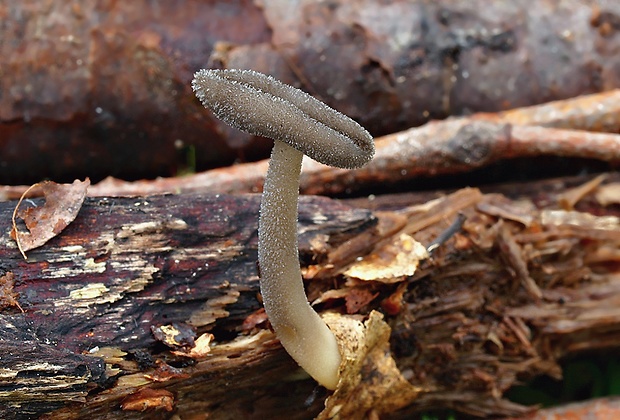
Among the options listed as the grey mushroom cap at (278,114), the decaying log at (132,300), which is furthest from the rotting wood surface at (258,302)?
the grey mushroom cap at (278,114)

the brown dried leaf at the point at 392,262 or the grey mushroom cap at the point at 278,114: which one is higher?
the grey mushroom cap at the point at 278,114

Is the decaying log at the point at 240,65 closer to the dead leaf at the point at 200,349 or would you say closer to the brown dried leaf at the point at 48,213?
the brown dried leaf at the point at 48,213

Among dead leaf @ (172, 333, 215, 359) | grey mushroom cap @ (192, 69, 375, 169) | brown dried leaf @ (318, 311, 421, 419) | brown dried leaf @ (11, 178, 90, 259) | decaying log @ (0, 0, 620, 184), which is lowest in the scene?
brown dried leaf @ (318, 311, 421, 419)

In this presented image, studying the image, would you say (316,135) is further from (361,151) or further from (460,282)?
(460,282)

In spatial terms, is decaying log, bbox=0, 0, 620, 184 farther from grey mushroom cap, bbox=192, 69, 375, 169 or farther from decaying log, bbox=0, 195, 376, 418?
grey mushroom cap, bbox=192, 69, 375, 169

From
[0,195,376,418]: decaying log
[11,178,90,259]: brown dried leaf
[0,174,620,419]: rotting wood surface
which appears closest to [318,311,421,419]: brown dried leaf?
[0,174,620,419]: rotting wood surface

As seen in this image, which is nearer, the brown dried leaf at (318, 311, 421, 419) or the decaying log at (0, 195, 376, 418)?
the decaying log at (0, 195, 376, 418)
